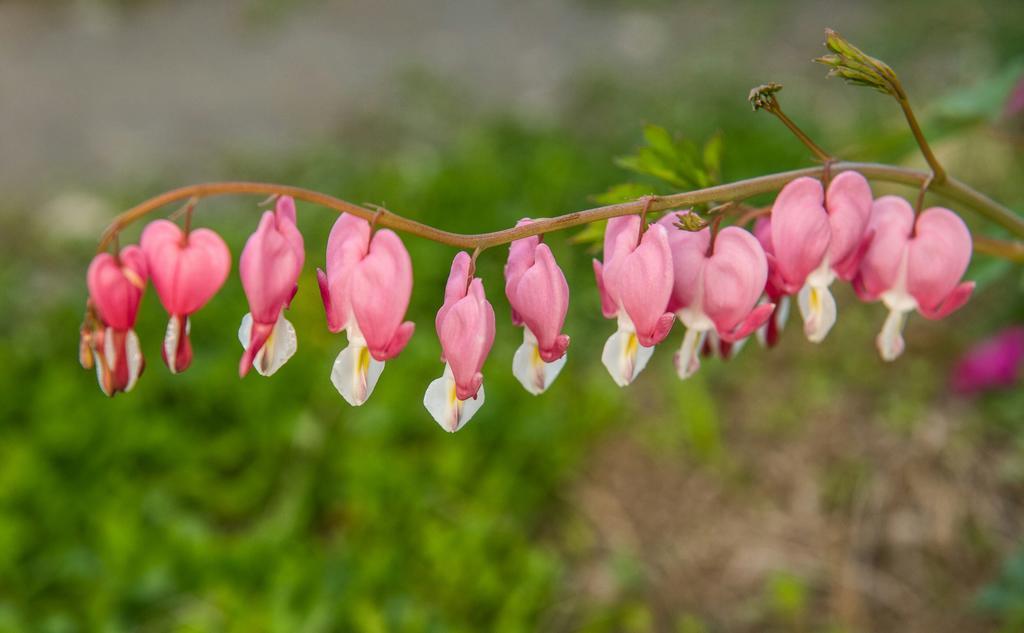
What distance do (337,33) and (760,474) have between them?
4.12 meters

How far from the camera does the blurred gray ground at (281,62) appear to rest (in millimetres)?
4953

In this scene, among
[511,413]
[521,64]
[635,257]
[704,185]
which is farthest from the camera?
[521,64]

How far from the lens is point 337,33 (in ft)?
19.5

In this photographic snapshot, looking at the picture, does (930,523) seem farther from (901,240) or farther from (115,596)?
(115,596)

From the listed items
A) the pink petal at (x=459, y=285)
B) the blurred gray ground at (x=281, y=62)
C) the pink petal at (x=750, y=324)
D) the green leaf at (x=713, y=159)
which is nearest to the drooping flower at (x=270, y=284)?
the pink petal at (x=459, y=285)

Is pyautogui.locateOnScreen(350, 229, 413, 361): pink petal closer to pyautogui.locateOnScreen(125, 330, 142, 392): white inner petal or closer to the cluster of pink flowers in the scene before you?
the cluster of pink flowers

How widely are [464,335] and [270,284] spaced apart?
0.18m

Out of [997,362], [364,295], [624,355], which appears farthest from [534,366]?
[997,362]

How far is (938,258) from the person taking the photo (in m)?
1.09

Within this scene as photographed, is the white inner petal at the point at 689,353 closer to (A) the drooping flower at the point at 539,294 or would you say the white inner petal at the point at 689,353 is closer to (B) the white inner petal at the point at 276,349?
(A) the drooping flower at the point at 539,294

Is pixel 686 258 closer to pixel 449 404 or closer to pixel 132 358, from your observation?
pixel 449 404

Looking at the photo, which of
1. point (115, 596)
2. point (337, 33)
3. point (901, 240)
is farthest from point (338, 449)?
point (337, 33)

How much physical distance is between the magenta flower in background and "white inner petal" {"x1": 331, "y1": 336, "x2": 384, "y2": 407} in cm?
188

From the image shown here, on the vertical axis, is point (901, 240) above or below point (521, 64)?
below
